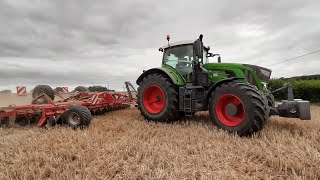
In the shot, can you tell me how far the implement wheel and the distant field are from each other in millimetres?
704

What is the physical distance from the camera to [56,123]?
228 inches

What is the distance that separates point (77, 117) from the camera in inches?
223

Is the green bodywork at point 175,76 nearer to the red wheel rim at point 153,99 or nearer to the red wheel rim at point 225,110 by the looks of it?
the red wheel rim at point 153,99

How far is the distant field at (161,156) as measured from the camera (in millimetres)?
2914

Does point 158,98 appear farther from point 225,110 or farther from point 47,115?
point 47,115

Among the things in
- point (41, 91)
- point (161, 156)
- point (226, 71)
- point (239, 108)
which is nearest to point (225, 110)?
point (239, 108)

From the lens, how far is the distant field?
2.91 meters

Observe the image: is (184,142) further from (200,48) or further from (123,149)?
(200,48)

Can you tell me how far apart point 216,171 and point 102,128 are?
10.2ft

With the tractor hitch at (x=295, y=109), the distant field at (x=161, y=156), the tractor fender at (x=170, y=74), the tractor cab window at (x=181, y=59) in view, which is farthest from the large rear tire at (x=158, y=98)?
the tractor hitch at (x=295, y=109)

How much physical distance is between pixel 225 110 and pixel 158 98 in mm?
2134

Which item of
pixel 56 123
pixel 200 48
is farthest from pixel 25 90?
pixel 200 48

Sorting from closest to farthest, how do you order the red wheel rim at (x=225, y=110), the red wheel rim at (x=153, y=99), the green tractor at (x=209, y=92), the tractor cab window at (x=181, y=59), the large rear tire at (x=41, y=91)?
the green tractor at (x=209, y=92)
the red wheel rim at (x=225, y=110)
the tractor cab window at (x=181, y=59)
the red wheel rim at (x=153, y=99)
the large rear tire at (x=41, y=91)

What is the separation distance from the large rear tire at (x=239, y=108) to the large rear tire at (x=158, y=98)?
45.6 inches
